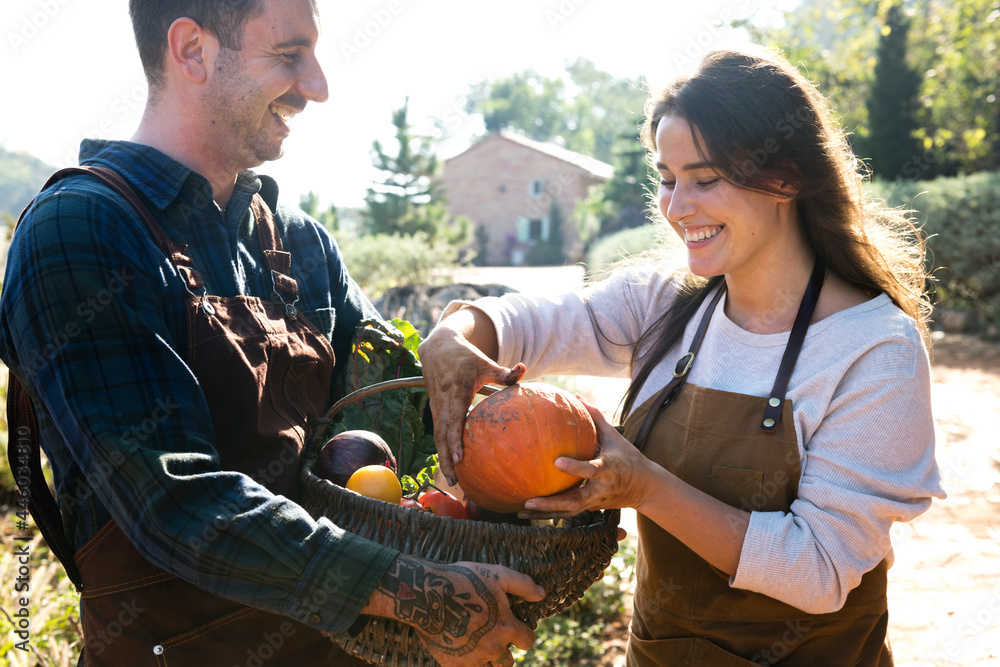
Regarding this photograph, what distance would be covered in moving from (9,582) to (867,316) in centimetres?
411

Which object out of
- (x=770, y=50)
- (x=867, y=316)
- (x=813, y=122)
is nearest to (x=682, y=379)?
(x=867, y=316)

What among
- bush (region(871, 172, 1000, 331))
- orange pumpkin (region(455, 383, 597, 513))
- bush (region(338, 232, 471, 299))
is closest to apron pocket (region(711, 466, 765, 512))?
orange pumpkin (region(455, 383, 597, 513))

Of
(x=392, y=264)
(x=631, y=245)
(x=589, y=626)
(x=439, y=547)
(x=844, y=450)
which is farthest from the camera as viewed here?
(x=631, y=245)

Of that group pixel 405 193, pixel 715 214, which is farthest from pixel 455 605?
pixel 405 193

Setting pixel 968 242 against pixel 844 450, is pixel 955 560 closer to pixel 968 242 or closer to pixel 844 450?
pixel 844 450

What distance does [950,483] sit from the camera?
5.87m

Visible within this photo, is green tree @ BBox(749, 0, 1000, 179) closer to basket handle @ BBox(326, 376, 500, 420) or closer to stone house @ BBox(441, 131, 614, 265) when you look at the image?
basket handle @ BBox(326, 376, 500, 420)

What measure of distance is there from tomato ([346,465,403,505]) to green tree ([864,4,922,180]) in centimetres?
1969

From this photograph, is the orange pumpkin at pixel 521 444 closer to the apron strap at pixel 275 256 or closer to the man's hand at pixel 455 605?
the man's hand at pixel 455 605

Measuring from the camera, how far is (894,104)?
18.4 m

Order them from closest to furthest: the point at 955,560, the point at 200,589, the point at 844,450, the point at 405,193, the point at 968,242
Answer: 1. the point at 200,589
2. the point at 844,450
3. the point at 955,560
4. the point at 968,242
5. the point at 405,193

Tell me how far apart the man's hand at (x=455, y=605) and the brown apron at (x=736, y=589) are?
69 centimetres

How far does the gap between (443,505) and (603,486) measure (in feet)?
1.50

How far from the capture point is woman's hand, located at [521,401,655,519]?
176cm
